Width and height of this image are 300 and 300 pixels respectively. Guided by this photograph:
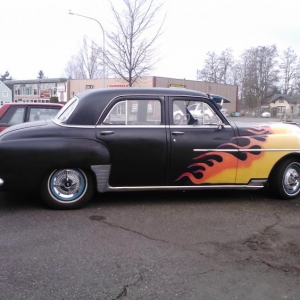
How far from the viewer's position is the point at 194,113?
18.5ft

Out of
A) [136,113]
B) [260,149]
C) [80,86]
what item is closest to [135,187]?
[136,113]

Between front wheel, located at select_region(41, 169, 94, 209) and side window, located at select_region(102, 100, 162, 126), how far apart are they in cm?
88

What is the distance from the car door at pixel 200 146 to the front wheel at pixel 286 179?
28.5 inches

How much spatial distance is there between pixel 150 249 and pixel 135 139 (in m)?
1.79

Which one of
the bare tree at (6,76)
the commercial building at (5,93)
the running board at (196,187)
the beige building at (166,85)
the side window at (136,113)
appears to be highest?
the bare tree at (6,76)

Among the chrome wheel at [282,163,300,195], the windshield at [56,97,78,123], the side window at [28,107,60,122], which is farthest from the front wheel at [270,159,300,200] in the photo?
the side window at [28,107,60,122]

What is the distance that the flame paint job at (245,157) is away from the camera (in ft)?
18.0

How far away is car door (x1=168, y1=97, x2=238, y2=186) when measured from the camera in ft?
17.8

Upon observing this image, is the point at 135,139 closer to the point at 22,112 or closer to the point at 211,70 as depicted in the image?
the point at 22,112

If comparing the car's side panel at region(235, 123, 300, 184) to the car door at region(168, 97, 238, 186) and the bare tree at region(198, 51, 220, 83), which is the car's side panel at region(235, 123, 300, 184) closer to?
the car door at region(168, 97, 238, 186)

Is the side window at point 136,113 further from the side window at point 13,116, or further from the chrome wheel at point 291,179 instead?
the side window at point 13,116

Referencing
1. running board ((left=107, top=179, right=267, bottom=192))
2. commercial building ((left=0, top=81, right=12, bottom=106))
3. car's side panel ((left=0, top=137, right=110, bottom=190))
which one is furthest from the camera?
commercial building ((left=0, top=81, right=12, bottom=106))

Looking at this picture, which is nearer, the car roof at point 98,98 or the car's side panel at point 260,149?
the car roof at point 98,98

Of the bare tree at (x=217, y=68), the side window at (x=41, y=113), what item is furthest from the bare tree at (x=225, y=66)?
the side window at (x=41, y=113)
